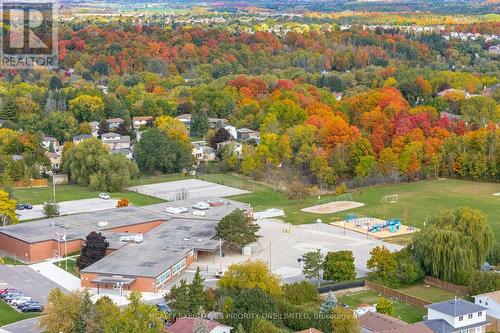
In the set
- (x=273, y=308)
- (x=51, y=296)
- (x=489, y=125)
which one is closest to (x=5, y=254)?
(x=51, y=296)

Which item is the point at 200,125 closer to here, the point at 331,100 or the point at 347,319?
the point at 331,100

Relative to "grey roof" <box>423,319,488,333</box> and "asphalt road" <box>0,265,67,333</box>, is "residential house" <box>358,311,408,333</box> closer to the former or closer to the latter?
"grey roof" <box>423,319,488,333</box>

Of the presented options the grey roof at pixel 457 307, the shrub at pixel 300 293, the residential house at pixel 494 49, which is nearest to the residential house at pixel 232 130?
the shrub at pixel 300 293

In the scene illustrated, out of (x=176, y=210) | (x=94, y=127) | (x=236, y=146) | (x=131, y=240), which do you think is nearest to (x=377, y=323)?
(x=131, y=240)

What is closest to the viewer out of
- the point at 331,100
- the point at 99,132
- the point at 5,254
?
the point at 5,254

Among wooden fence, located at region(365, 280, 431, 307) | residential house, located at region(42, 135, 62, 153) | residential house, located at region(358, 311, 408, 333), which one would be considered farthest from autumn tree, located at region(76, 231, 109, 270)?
residential house, located at region(42, 135, 62, 153)

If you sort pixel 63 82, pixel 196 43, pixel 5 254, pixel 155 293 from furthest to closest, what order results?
pixel 196 43 < pixel 63 82 < pixel 5 254 < pixel 155 293
